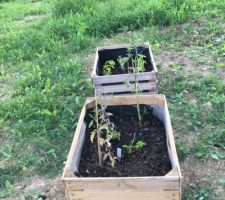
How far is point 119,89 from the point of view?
385 cm

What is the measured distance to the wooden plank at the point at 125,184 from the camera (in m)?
2.44

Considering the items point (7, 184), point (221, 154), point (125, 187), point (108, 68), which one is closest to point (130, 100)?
point (108, 68)

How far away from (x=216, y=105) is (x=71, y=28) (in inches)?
113

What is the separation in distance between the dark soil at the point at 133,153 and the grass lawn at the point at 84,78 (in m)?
0.35

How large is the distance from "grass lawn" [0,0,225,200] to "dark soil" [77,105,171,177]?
1.14 feet

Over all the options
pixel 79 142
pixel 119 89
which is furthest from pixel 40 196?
pixel 119 89

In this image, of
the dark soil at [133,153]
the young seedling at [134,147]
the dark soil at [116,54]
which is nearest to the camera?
the dark soil at [133,153]

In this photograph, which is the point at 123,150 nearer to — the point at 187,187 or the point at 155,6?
the point at 187,187

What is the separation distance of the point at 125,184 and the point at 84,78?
8.26 ft

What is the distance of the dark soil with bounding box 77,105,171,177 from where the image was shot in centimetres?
284

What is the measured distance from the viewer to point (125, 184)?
8.14ft

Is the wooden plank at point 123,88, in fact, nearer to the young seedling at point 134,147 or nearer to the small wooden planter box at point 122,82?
the small wooden planter box at point 122,82

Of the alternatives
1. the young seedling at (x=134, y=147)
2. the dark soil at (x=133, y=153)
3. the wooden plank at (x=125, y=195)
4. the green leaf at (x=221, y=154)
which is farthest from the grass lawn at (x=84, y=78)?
the wooden plank at (x=125, y=195)

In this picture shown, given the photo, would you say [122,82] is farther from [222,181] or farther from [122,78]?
[222,181]
